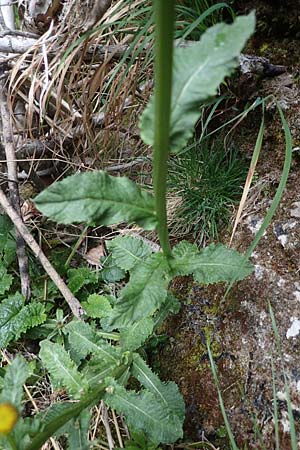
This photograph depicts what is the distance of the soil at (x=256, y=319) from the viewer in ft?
3.72

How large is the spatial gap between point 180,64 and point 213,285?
73 cm

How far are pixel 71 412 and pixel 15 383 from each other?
0.14m

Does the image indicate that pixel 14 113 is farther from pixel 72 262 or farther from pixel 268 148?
pixel 268 148

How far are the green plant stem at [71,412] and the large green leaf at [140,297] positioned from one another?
0.56ft

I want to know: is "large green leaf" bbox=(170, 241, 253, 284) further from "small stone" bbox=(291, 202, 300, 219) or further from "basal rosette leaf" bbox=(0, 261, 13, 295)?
"basal rosette leaf" bbox=(0, 261, 13, 295)

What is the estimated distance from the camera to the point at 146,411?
3.56 feet

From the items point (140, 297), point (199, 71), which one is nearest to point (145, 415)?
point (140, 297)

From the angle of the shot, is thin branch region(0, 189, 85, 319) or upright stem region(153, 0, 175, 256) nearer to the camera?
upright stem region(153, 0, 175, 256)

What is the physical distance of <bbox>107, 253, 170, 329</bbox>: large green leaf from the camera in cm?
95

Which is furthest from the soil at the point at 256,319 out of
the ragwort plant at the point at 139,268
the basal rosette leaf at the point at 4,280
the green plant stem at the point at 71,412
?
the basal rosette leaf at the point at 4,280

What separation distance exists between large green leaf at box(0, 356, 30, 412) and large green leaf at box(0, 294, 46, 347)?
0.47 m

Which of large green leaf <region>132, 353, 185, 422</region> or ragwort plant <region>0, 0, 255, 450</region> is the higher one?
ragwort plant <region>0, 0, 255, 450</region>

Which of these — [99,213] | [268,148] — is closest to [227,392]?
[99,213]

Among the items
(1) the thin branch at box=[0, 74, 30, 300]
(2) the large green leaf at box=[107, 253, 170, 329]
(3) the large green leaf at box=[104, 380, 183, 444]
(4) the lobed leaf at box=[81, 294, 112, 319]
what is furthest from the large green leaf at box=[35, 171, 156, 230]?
(1) the thin branch at box=[0, 74, 30, 300]
